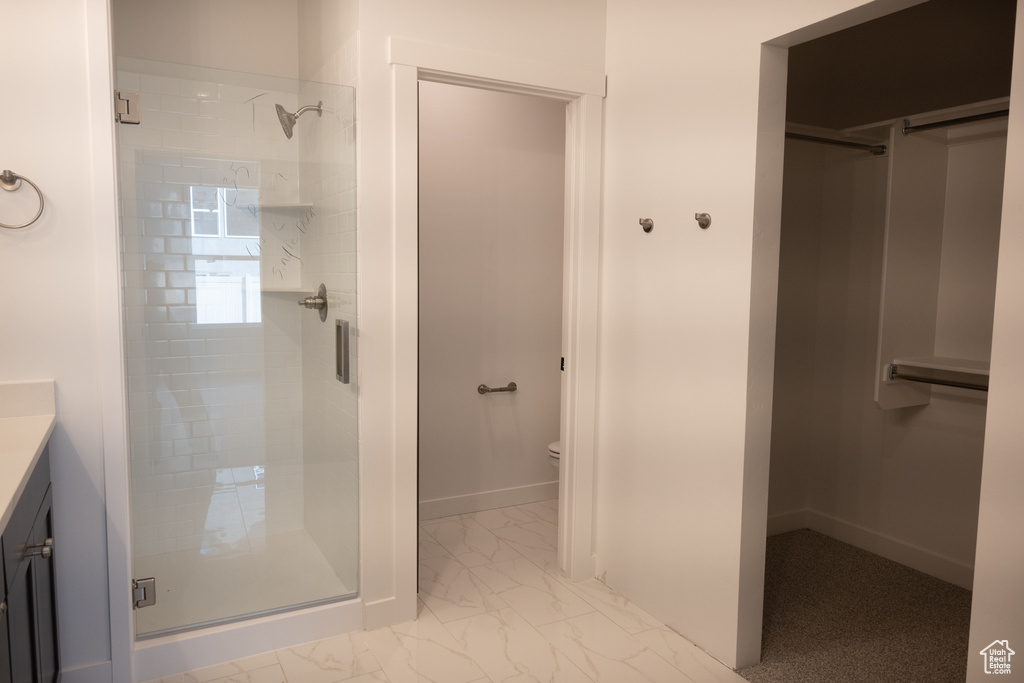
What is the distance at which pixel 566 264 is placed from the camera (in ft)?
9.50

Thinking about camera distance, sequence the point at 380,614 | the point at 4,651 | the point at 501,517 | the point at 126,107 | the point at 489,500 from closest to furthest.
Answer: the point at 4,651 < the point at 126,107 < the point at 380,614 < the point at 501,517 < the point at 489,500

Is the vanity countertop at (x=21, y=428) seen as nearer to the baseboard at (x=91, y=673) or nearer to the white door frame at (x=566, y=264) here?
the baseboard at (x=91, y=673)

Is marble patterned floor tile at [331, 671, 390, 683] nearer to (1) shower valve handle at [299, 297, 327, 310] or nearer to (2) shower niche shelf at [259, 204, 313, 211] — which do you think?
(1) shower valve handle at [299, 297, 327, 310]

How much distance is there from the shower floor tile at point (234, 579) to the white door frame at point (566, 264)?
325 millimetres

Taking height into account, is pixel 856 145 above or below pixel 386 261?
above

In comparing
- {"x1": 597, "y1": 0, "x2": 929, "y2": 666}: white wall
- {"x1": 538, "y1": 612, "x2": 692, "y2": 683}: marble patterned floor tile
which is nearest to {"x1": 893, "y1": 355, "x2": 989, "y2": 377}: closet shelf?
{"x1": 597, "y1": 0, "x2": 929, "y2": 666}: white wall

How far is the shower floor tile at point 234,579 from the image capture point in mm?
2238

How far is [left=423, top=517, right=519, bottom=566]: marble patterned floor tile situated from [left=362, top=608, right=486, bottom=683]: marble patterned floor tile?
0.58 m

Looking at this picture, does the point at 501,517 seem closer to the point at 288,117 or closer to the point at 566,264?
the point at 566,264

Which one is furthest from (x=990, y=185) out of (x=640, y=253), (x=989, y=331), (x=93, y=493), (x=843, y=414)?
(x=93, y=493)

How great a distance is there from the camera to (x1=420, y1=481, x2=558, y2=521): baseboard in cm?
370

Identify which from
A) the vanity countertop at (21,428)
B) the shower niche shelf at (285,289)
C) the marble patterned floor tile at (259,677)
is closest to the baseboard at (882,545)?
the marble patterned floor tile at (259,677)

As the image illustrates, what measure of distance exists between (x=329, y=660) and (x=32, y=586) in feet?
→ 3.25

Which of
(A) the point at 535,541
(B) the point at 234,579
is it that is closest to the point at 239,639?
(B) the point at 234,579
